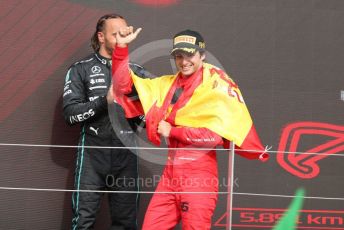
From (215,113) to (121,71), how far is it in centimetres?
48

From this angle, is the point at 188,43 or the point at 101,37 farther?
the point at 101,37

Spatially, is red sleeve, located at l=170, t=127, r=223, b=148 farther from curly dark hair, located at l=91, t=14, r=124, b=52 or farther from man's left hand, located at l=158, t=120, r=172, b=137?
curly dark hair, located at l=91, t=14, r=124, b=52

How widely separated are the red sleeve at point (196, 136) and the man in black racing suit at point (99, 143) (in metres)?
0.63

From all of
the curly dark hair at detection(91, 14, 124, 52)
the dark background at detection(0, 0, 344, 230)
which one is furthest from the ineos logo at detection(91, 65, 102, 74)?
the dark background at detection(0, 0, 344, 230)

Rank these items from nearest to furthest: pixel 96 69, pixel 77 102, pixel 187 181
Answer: pixel 187 181 → pixel 77 102 → pixel 96 69

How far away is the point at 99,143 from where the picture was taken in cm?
347

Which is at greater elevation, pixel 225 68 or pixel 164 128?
pixel 225 68

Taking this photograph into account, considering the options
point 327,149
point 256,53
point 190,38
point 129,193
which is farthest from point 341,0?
point 129,193

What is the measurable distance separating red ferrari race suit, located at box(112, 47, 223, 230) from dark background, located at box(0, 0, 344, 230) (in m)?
0.87

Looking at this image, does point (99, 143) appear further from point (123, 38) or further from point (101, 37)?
point (123, 38)

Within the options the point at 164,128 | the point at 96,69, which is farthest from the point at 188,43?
the point at 96,69

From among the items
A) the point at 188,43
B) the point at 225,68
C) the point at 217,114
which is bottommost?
the point at 217,114

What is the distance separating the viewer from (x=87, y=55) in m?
3.78

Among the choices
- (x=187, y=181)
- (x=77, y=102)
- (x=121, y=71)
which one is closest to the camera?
(x=187, y=181)
